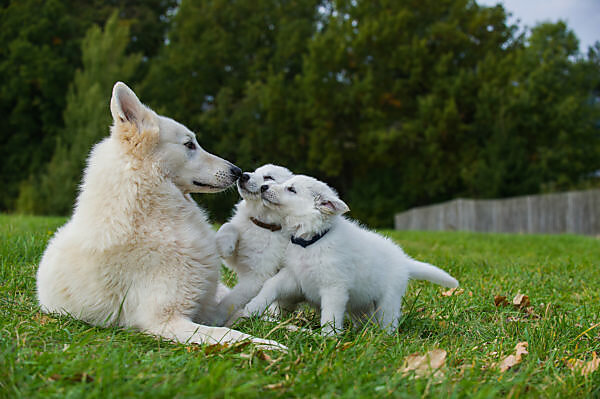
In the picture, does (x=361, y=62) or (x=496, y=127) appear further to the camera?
(x=361, y=62)

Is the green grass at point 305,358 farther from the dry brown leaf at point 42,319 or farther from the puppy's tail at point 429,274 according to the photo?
the puppy's tail at point 429,274

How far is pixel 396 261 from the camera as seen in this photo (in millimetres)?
3967

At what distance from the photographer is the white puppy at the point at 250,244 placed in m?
3.48

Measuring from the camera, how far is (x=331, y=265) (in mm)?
3363

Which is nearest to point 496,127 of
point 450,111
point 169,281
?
point 450,111

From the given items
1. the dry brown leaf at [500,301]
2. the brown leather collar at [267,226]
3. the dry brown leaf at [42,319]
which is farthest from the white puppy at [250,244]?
the dry brown leaf at [500,301]

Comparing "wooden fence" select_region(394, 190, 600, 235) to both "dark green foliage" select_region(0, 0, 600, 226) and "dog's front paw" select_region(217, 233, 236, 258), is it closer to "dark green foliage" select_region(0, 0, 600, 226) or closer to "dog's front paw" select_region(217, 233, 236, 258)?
"dark green foliage" select_region(0, 0, 600, 226)

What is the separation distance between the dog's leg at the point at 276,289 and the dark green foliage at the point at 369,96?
66.3 feet

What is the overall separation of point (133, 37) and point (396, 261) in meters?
30.8

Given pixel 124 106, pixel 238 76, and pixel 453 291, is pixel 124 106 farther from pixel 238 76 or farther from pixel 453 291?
pixel 238 76

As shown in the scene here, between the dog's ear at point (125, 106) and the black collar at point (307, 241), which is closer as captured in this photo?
the dog's ear at point (125, 106)

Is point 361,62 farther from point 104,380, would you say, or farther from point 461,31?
point 104,380

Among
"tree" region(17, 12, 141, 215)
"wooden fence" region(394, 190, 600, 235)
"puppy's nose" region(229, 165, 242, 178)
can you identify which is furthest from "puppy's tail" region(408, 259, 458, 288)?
"tree" region(17, 12, 141, 215)

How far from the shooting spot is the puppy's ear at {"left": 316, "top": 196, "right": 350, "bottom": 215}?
3.65 metres
